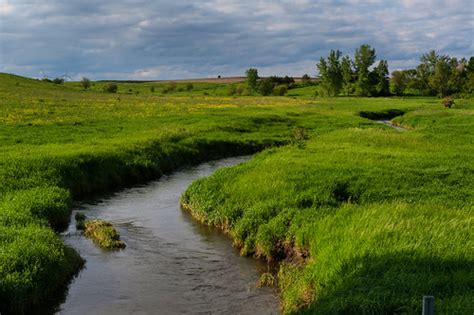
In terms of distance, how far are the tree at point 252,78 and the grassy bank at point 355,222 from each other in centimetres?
13174

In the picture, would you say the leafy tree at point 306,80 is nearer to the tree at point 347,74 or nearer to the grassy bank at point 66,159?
the tree at point 347,74

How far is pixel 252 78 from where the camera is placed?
159500 mm

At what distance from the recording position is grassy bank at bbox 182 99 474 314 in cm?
1054

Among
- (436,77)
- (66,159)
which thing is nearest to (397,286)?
(66,159)

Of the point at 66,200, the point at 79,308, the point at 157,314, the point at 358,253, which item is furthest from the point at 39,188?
the point at 358,253

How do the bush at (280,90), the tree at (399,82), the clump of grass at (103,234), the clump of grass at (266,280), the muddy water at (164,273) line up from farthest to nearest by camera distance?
the bush at (280,90)
the tree at (399,82)
the clump of grass at (103,234)
the clump of grass at (266,280)
the muddy water at (164,273)

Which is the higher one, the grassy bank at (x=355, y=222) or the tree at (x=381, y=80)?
the tree at (x=381, y=80)

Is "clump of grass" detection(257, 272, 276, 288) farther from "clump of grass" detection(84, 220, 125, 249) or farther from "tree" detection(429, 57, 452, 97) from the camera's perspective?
"tree" detection(429, 57, 452, 97)

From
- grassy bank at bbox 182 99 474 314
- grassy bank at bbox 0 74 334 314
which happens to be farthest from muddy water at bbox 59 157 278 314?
grassy bank at bbox 0 74 334 314

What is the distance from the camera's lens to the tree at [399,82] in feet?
502

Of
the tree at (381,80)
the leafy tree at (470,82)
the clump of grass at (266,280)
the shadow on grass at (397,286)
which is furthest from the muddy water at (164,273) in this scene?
the tree at (381,80)

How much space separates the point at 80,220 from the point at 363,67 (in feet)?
443

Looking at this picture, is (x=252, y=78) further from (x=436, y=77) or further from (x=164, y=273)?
(x=164, y=273)

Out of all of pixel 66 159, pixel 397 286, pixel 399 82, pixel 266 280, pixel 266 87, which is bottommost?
pixel 266 280
